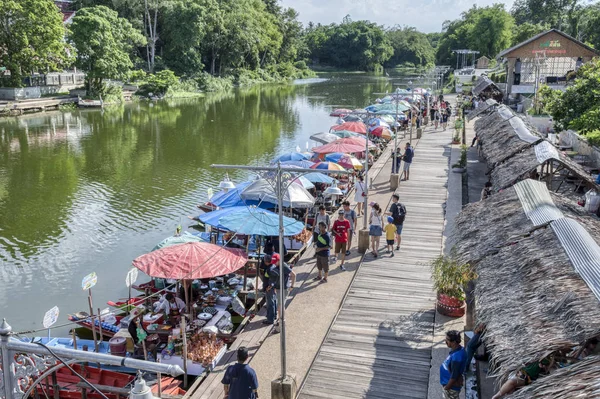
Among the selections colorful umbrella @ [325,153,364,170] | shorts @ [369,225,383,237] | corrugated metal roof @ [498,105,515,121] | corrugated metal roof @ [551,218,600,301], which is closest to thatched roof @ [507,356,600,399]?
corrugated metal roof @ [551,218,600,301]

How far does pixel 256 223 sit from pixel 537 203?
675 centimetres

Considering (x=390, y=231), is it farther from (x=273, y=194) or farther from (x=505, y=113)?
(x=505, y=113)

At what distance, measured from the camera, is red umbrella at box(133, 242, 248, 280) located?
38.4 feet

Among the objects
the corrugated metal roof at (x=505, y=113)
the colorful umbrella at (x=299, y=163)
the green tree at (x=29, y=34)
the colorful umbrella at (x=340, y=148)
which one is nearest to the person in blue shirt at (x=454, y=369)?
the colorful umbrella at (x=299, y=163)

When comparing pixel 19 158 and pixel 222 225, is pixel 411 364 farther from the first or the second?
pixel 19 158

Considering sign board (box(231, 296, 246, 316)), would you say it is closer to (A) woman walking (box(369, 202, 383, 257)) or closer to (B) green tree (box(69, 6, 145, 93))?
(A) woman walking (box(369, 202, 383, 257))

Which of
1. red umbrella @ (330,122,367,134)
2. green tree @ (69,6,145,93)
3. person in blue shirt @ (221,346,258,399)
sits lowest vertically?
person in blue shirt @ (221,346,258,399)

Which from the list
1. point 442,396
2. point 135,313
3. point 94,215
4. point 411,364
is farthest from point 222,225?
point 94,215

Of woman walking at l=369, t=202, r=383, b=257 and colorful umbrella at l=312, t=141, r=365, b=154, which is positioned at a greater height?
colorful umbrella at l=312, t=141, r=365, b=154

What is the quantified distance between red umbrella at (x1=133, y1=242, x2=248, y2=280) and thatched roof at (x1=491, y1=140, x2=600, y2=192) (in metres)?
8.93

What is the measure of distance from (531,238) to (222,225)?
753 centimetres

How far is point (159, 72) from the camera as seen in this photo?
72188 millimetres

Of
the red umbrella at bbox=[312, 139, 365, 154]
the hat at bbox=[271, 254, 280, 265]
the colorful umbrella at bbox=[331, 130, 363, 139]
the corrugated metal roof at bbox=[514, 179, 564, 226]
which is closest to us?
the corrugated metal roof at bbox=[514, 179, 564, 226]

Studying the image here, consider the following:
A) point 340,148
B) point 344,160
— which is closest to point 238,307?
point 344,160
